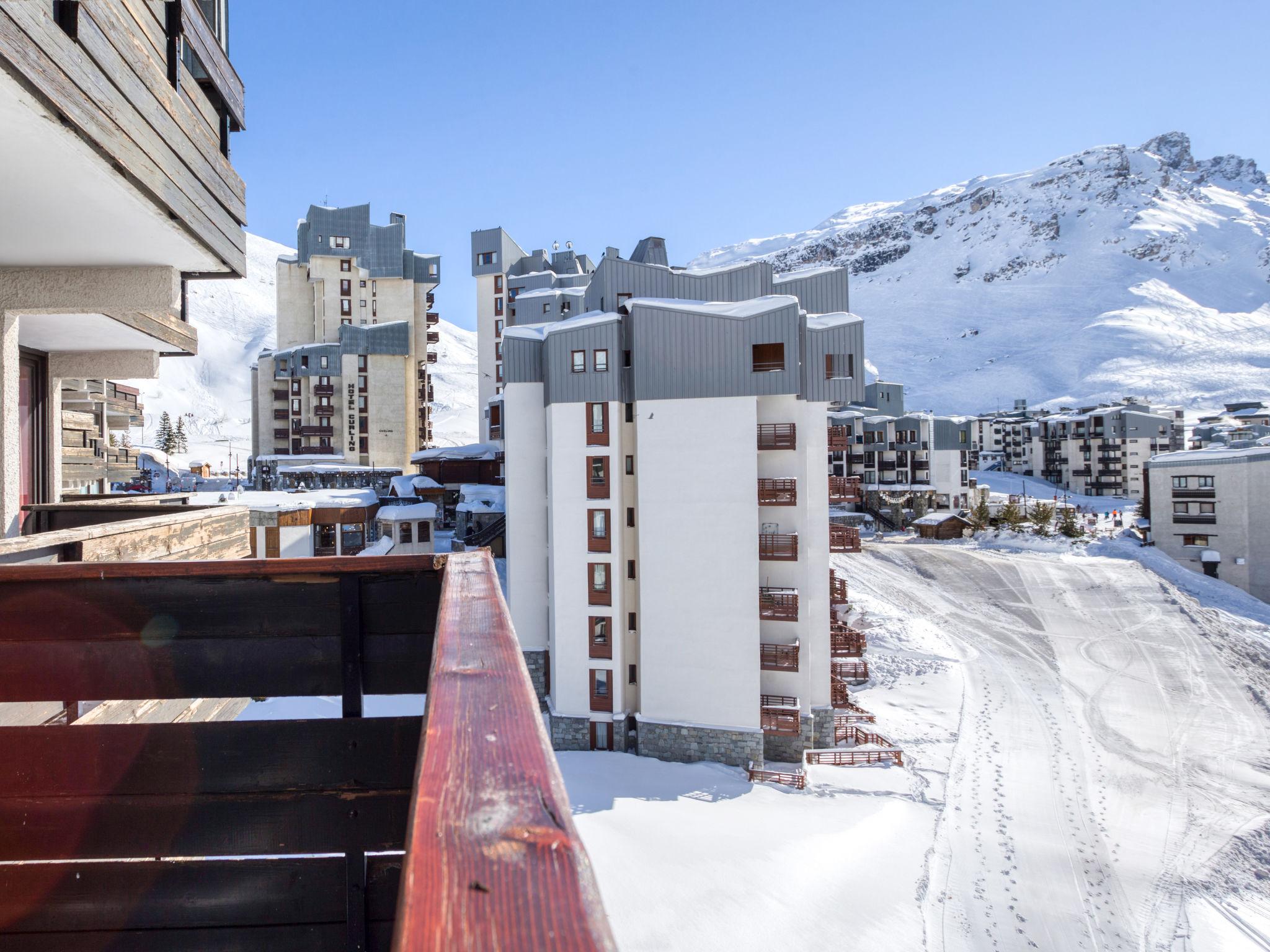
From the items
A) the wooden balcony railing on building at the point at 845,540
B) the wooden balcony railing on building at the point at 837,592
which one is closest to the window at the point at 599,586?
the wooden balcony railing on building at the point at 845,540

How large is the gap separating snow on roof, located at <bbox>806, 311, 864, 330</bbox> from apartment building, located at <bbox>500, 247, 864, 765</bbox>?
0.36 feet

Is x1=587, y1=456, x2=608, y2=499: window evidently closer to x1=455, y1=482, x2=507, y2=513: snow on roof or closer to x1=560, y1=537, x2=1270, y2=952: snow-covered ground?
A: x1=560, y1=537, x2=1270, y2=952: snow-covered ground

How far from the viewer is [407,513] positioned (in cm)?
3281

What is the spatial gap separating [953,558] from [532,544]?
35.2 metres

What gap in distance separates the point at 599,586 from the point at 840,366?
11.3m

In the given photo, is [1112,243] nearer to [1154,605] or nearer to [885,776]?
[1154,605]

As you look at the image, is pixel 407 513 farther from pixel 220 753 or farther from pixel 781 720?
pixel 220 753

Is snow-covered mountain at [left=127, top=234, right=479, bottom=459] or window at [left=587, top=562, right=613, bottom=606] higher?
snow-covered mountain at [left=127, top=234, right=479, bottom=459]

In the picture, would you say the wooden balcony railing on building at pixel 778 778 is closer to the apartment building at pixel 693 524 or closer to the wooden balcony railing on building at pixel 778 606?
the apartment building at pixel 693 524

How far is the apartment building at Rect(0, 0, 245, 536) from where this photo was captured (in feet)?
9.64

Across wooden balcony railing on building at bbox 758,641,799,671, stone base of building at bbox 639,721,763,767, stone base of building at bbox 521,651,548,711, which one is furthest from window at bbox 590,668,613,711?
wooden balcony railing on building at bbox 758,641,799,671

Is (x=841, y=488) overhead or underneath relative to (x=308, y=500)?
overhead

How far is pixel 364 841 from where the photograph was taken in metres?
2.47

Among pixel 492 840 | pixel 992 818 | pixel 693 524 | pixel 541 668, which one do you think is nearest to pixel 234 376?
pixel 541 668
